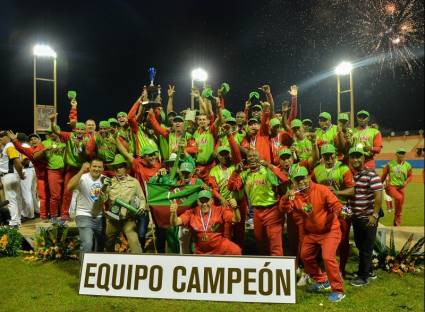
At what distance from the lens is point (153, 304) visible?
6.04 metres

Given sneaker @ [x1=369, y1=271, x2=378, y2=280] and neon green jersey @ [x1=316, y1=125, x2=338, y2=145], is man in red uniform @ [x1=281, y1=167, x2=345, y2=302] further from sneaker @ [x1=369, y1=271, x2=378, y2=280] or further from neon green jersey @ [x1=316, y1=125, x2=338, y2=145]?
neon green jersey @ [x1=316, y1=125, x2=338, y2=145]

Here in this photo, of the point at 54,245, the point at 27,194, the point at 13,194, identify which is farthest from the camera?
the point at 27,194

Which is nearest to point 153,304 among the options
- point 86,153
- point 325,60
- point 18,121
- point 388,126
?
point 86,153

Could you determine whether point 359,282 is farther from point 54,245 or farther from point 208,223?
point 54,245

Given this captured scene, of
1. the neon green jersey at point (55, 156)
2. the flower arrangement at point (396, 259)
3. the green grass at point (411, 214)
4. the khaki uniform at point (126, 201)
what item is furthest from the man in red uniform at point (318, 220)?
the green grass at point (411, 214)

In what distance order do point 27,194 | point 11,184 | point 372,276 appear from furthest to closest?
1. point 27,194
2. point 11,184
3. point 372,276

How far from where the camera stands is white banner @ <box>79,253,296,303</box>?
19.3 feet

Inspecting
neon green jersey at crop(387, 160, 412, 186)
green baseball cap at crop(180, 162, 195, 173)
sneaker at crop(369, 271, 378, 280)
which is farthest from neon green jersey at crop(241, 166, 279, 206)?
neon green jersey at crop(387, 160, 412, 186)

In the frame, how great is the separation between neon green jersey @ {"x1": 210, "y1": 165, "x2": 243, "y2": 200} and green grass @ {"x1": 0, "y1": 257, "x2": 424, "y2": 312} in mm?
1744

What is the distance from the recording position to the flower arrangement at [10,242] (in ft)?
27.8

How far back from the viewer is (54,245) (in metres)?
8.33

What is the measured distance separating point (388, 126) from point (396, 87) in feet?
18.8

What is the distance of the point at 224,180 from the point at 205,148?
1.06 m

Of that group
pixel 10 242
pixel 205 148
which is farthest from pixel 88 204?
pixel 10 242
